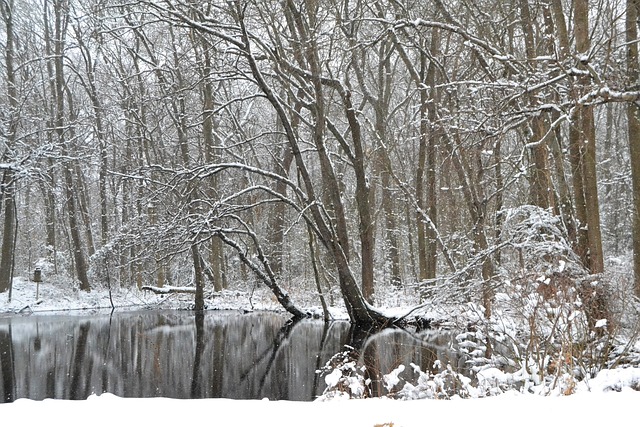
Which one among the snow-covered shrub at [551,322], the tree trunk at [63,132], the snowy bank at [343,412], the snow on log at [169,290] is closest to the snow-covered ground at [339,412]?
the snowy bank at [343,412]

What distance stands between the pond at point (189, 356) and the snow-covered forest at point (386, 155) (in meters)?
1.20

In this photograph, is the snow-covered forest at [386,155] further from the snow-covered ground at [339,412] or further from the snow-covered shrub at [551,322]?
the snow-covered ground at [339,412]

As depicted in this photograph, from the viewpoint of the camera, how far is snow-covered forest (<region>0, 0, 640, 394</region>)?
23.0 ft

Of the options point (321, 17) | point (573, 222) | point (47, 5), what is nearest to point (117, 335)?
point (321, 17)

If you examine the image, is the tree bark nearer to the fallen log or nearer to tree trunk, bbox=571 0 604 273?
tree trunk, bbox=571 0 604 273

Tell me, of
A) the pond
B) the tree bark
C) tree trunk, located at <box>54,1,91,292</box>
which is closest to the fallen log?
tree trunk, located at <box>54,1,91,292</box>

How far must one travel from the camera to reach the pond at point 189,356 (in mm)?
8773

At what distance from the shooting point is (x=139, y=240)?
15.8m

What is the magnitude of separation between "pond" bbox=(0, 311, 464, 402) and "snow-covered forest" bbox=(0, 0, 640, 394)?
120cm

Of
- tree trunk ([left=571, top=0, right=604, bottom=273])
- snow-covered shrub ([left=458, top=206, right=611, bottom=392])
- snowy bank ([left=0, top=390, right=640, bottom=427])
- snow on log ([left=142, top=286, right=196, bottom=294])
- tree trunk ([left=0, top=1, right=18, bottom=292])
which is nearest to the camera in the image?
snowy bank ([left=0, top=390, right=640, bottom=427])

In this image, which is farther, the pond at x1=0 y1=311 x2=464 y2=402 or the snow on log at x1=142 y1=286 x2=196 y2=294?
the snow on log at x1=142 y1=286 x2=196 y2=294

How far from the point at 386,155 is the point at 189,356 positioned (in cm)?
742

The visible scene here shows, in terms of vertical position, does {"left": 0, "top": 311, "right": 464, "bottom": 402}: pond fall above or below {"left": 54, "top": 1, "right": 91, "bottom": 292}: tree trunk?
below

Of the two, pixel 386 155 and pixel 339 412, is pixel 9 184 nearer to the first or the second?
pixel 386 155
